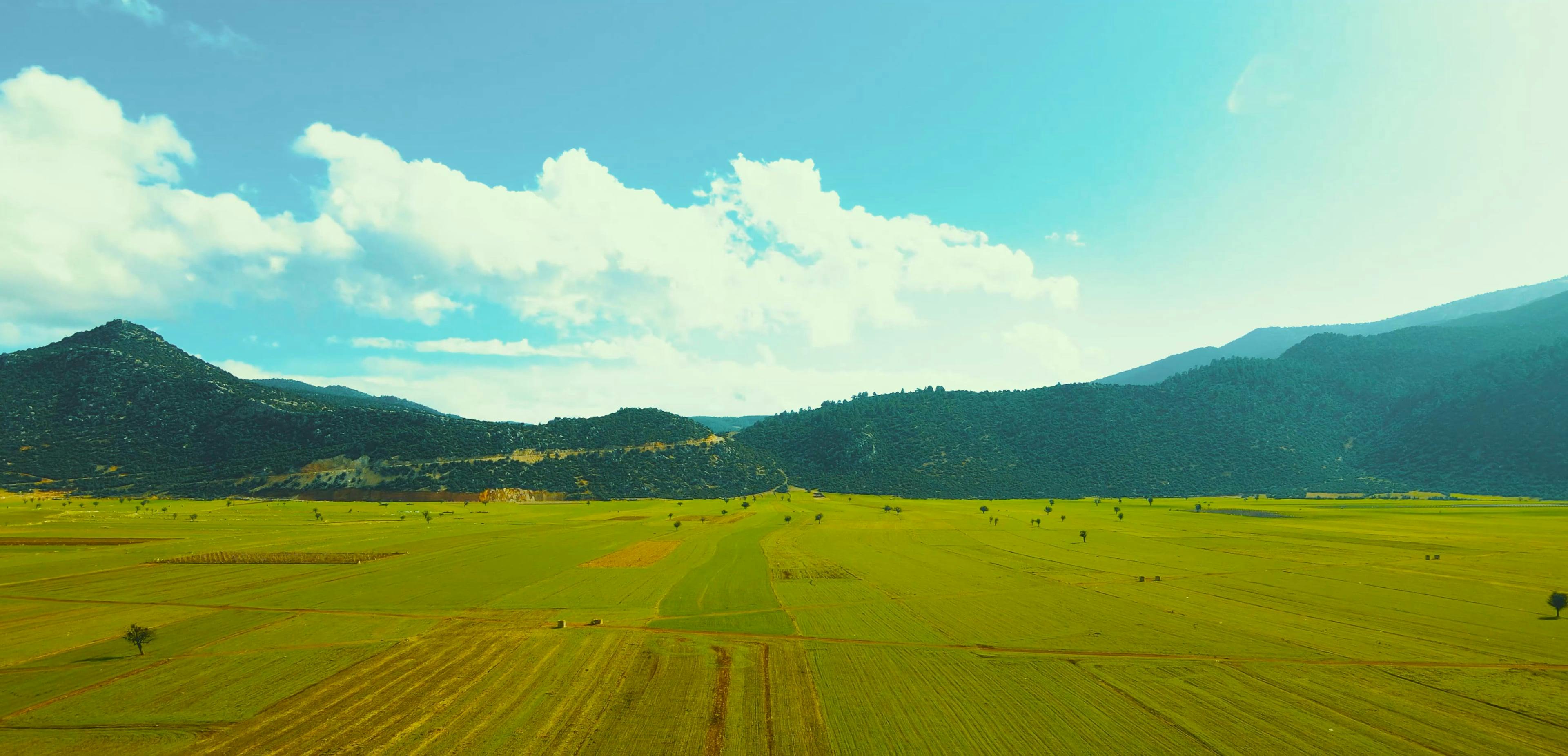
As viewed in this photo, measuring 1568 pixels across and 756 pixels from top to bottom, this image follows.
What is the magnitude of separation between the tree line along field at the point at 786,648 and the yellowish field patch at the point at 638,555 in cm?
81

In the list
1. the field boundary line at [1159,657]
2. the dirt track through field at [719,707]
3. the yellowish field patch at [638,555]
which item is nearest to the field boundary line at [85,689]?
the field boundary line at [1159,657]

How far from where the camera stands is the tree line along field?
26688 millimetres

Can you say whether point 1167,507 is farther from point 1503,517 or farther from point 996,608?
point 996,608

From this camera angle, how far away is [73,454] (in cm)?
18538

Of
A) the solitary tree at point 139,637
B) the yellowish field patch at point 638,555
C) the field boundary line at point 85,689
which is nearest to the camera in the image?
the field boundary line at point 85,689

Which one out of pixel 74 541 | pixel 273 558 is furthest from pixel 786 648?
pixel 74 541

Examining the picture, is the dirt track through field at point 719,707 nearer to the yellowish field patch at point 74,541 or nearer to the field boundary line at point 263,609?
the field boundary line at point 263,609

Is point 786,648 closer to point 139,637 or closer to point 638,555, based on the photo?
point 139,637

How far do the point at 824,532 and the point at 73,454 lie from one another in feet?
773

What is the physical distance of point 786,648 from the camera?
39.2 metres

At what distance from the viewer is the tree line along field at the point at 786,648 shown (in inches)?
1051

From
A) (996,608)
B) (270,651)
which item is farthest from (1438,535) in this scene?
(270,651)

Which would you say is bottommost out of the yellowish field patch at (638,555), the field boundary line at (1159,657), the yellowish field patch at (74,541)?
the field boundary line at (1159,657)

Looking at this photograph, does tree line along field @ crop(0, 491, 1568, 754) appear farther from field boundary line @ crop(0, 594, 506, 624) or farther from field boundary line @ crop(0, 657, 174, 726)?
field boundary line @ crop(0, 594, 506, 624)
